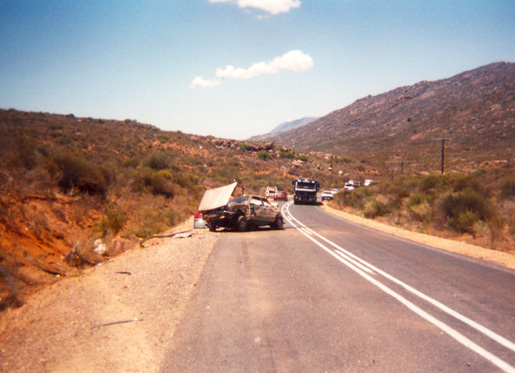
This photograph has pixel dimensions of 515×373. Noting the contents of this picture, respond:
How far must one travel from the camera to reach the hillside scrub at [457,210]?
1349 cm

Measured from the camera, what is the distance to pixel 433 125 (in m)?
92.4

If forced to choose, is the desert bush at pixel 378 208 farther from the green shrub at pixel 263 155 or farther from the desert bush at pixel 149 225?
the green shrub at pixel 263 155

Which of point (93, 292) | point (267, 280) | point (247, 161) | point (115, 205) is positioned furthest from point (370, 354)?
point (247, 161)

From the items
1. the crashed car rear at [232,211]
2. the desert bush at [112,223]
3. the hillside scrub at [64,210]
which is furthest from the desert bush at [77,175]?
the crashed car rear at [232,211]

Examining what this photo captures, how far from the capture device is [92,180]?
17.7 metres

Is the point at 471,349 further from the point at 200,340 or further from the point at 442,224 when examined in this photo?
the point at 442,224

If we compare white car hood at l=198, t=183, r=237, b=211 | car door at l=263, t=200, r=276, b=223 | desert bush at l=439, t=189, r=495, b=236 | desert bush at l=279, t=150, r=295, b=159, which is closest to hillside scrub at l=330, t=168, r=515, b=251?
desert bush at l=439, t=189, r=495, b=236

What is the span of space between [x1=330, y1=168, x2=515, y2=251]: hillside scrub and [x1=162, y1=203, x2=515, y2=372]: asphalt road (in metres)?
4.72

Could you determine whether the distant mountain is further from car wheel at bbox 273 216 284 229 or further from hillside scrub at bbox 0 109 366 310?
hillside scrub at bbox 0 109 366 310

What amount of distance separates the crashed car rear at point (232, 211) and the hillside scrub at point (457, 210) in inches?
323

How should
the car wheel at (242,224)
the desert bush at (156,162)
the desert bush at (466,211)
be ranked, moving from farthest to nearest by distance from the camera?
the desert bush at (156,162)
the car wheel at (242,224)
the desert bush at (466,211)

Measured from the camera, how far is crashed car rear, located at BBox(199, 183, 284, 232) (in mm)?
15269

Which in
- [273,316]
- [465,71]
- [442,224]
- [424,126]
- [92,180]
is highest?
[465,71]

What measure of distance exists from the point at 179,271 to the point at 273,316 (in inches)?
143
